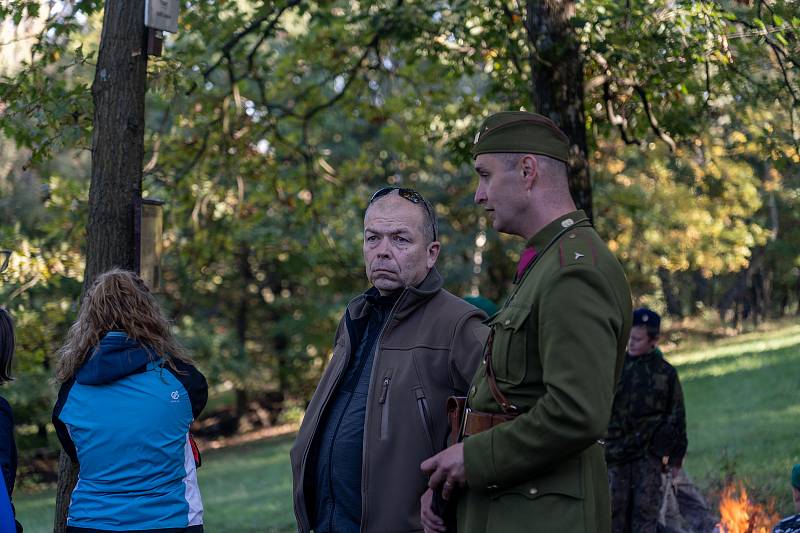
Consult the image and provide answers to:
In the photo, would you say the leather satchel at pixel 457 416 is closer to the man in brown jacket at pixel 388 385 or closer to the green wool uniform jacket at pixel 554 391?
the green wool uniform jacket at pixel 554 391

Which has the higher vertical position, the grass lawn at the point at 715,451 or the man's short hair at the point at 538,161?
the man's short hair at the point at 538,161

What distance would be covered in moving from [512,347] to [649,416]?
4.89 m

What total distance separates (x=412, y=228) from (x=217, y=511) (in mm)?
11175

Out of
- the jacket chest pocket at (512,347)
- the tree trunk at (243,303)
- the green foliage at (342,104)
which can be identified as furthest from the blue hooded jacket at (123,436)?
the tree trunk at (243,303)

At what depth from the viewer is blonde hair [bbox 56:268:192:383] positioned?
156 inches

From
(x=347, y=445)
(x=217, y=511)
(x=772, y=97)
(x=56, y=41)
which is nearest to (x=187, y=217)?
(x=56, y=41)

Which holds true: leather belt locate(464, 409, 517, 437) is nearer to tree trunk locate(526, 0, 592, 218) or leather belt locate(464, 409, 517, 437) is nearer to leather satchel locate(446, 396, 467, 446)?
leather satchel locate(446, 396, 467, 446)

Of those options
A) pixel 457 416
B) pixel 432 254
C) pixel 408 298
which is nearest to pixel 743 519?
pixel 432 254

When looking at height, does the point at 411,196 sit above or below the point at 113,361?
above

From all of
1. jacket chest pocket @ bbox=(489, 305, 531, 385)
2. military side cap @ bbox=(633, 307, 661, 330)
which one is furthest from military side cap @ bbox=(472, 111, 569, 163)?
military side cap @ bbox=(633, 307, 661, 330)

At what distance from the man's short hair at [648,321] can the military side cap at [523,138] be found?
4486 mm

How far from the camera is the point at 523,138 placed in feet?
9.41

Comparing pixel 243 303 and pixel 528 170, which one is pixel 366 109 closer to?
pixel 528 170

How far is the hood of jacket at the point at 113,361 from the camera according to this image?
389 centimetres
